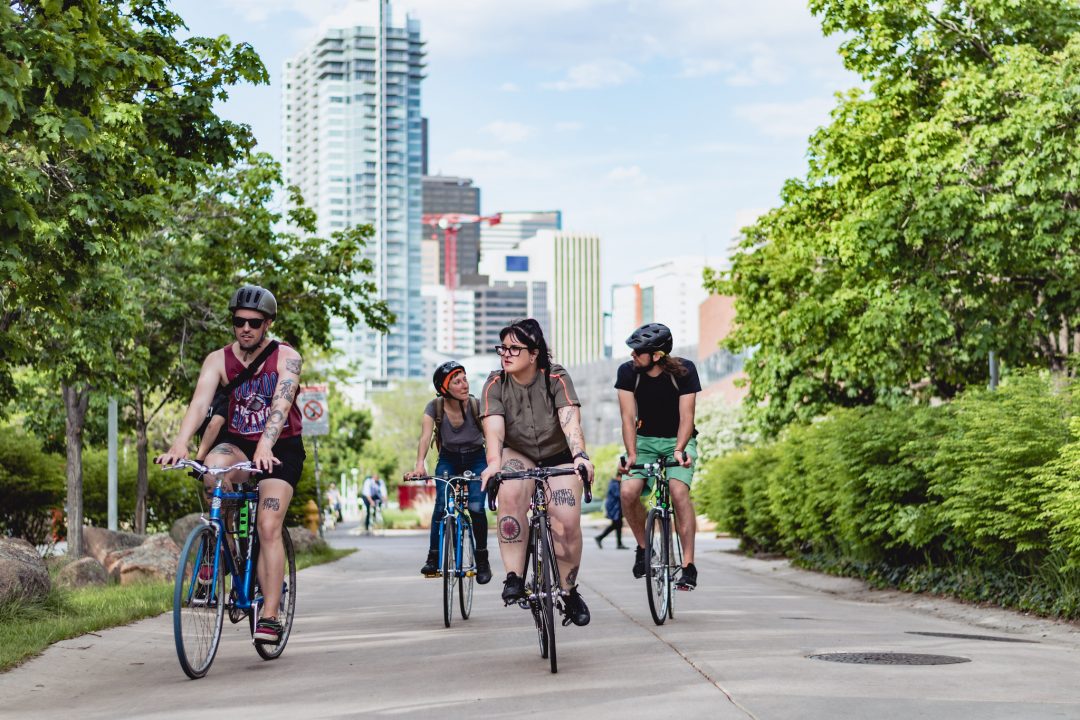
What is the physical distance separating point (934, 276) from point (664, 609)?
560 inches

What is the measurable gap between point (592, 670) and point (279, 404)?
7.11 ft

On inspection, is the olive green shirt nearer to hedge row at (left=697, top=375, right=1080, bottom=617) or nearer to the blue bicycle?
the blue bicycle

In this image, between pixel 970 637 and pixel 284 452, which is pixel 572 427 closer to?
pixel 284 452

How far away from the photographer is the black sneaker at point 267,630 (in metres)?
8.52

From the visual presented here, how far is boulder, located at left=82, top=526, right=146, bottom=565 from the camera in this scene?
22250mm

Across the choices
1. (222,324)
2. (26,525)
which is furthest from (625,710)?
(26,525)

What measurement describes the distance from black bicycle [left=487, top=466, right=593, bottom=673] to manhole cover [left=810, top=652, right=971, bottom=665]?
1.48 metres

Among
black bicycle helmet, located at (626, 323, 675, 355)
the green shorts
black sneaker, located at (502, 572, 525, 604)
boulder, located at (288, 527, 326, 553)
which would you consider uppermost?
black bicycle helmet, located at (626, 323, 675, 355)

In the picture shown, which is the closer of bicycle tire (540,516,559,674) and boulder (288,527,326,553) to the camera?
bicycle tire (540,516,559,674)

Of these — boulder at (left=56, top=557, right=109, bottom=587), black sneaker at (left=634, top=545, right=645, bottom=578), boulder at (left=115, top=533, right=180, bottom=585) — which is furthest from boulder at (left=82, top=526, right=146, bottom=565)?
black sneaker at (left=634, top=545, right=645, bottom=578)

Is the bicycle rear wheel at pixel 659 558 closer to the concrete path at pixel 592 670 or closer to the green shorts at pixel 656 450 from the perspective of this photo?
the concrete path at pixel 592 670

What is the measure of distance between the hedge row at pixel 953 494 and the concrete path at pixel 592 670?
0.61m

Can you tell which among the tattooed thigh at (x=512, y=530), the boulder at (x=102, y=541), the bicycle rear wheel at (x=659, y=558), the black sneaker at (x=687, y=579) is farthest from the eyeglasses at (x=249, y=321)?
the boulder at (x=102, y=541)

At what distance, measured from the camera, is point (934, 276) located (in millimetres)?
23906
